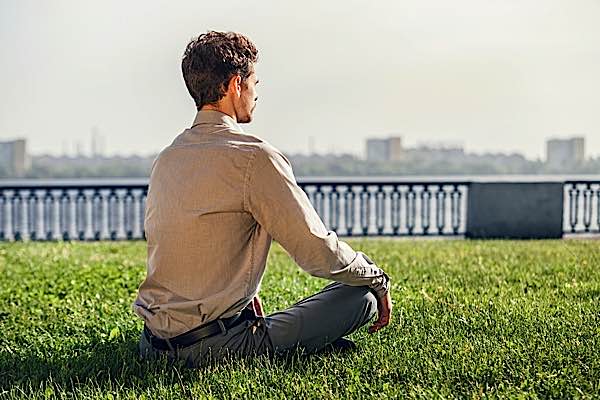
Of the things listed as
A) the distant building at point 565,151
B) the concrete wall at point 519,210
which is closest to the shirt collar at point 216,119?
the concrete wall at point 519,210

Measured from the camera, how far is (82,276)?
6.28m

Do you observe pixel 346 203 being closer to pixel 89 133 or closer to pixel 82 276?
pixel 82 276

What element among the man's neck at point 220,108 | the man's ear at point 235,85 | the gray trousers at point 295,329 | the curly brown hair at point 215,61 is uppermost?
the curly brown hair at point 215,61

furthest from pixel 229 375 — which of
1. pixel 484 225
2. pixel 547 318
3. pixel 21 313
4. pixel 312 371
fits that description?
pixel 484 225

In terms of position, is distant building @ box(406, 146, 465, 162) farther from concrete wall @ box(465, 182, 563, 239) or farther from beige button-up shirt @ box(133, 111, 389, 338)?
beige button-up shirt @ box(133, 111, 389, 338)

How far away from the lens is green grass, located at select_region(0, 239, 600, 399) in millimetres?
3205

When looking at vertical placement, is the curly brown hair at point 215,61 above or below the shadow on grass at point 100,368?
above

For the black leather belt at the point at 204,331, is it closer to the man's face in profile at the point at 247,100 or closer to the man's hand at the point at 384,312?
the man's hand at the point at 384,312

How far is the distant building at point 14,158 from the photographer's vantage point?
19470mm

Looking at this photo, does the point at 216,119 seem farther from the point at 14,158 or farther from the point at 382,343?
the point at 14,158

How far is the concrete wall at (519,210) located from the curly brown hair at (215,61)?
7.92 m

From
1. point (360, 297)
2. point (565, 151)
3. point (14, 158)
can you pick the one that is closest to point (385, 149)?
point (565, 151)

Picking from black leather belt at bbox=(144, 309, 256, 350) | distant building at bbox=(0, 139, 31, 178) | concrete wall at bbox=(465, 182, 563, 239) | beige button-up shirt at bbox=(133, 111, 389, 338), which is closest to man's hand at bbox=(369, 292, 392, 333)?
beige button-up shirt at bbox=(133, 111, 389, 338)

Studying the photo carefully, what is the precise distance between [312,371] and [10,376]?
1.13 m
